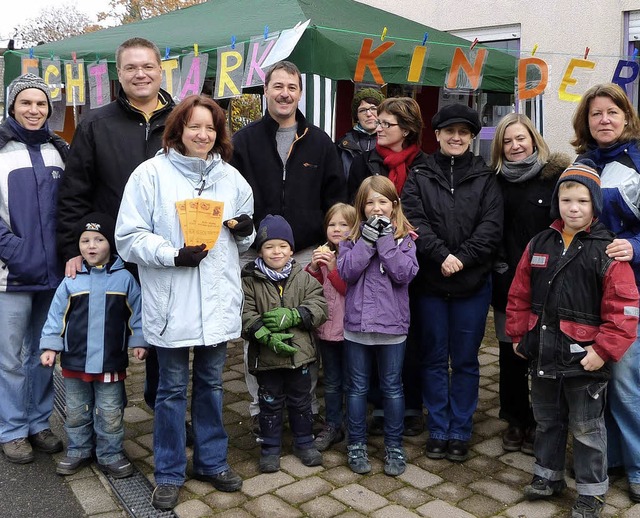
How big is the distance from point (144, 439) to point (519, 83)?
3.75 m

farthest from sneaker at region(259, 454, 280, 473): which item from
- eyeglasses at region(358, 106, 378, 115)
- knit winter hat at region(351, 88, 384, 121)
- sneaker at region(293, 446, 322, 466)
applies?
knit winter hat at region(351, 88, 384, 121)

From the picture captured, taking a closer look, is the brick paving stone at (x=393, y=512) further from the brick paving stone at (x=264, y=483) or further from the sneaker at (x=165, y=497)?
the sneaker at (x=165, y=497)

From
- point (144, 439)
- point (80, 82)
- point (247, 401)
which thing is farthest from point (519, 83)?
point (80, 82)

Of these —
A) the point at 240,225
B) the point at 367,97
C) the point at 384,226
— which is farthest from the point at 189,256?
the point at 367,97

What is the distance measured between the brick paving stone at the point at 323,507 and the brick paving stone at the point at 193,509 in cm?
47

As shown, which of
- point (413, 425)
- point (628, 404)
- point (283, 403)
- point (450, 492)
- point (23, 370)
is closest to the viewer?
point (628, 404)

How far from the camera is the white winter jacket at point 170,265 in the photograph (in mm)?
3258

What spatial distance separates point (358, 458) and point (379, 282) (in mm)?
975

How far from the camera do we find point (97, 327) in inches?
142

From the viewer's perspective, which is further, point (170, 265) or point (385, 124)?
point (385, 124)

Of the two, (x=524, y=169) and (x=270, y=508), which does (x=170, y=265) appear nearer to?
(x=270, y=508)

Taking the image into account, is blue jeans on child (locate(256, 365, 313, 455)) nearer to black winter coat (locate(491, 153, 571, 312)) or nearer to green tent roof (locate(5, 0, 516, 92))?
black winter coat (locate(491, 153, 571, 312))

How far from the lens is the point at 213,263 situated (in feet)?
11.0

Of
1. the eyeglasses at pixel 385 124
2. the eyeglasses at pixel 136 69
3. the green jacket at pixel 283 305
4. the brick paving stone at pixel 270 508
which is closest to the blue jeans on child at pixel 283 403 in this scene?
the green jacket at pixel 283 305
